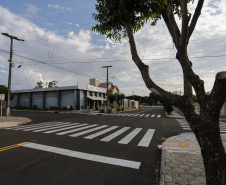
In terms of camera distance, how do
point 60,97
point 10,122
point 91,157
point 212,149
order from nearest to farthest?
point 212,149 < point 91,157 < point 10,122 < point 60,97

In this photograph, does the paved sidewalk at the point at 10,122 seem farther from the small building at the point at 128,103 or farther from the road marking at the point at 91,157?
the small building at the point at 128,103

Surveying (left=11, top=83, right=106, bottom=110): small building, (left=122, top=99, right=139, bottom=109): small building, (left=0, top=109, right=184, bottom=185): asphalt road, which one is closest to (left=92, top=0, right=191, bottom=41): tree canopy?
(left=0, top=109, right=184, bottom=185): asphalt road

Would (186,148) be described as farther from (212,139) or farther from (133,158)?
(212,139)

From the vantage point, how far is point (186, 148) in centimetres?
590

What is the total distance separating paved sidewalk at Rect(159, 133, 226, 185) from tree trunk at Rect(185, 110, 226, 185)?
119cm

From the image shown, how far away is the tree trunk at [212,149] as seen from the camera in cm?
229

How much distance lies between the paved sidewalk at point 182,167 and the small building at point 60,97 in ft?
94.8

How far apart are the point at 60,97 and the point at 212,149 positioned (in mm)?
35823

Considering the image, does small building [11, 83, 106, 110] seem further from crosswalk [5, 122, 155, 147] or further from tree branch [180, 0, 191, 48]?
tree branch [180, 0, 191, 48]

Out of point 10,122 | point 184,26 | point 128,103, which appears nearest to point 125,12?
point 184,26

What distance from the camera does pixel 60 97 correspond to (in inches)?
1368

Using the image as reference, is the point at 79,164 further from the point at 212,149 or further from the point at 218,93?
the point at 218,93

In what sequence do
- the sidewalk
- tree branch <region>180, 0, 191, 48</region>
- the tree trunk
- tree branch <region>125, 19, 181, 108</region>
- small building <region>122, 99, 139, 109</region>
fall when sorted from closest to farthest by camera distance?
the tree trunk
tree branch <region>180, 0, 191, 48</region>
tree branch <region>125, 19, 181, 108</region>
the sidewalk
small building <region>122, 99, 139, 109</region>

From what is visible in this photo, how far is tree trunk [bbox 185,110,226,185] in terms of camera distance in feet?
7.52
